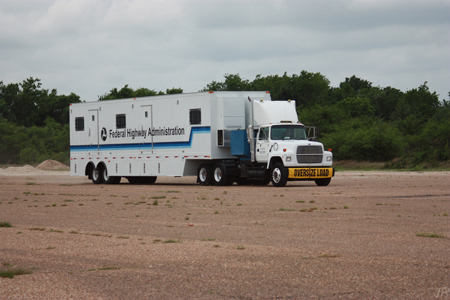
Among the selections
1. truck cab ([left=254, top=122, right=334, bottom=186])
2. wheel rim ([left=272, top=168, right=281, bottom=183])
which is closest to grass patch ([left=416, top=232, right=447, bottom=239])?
truck cab ([left=254, top=122, right=334, bottom=186])

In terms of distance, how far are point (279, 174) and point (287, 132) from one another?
204 cm

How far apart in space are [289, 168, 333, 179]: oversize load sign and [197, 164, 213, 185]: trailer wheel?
4405 mm

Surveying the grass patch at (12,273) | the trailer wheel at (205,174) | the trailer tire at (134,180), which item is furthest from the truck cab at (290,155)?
the grass patch at (12,273)

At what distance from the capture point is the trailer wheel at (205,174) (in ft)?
99.1

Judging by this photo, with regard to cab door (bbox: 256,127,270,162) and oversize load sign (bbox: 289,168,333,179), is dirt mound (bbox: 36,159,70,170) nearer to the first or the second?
cab door (bbox: 256,127,270,162)

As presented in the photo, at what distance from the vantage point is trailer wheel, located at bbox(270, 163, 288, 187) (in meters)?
27.6

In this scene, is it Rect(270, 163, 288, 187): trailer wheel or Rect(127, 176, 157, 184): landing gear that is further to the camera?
Rect(127, 176, 157, 184): landing gear

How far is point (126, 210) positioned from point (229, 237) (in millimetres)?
6506

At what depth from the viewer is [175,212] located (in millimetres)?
16844

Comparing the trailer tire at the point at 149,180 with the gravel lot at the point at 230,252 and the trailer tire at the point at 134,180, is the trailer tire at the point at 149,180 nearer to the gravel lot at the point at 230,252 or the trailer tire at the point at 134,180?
the trailer tire at the point at 134,180

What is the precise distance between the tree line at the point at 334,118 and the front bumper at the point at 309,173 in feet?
88.5

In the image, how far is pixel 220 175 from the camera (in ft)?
97.7

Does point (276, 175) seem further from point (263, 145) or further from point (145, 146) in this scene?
point (145, 146)

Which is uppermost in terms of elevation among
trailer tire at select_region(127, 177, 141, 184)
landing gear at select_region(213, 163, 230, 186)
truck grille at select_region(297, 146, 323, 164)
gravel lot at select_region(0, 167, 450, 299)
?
truck grille at select_region(297, 146, 323, 164)
